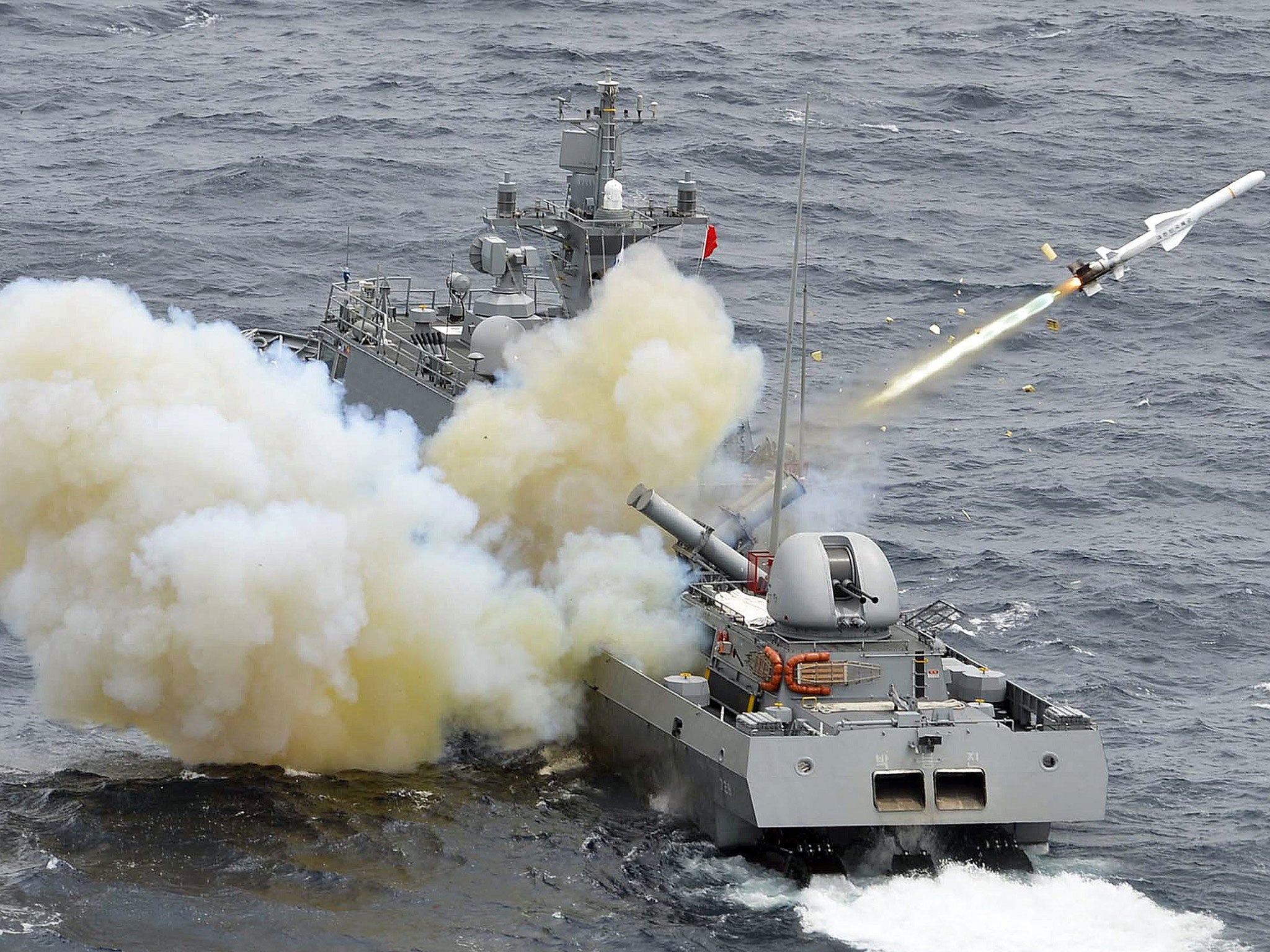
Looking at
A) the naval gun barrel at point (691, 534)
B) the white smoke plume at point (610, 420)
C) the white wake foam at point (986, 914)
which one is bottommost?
the white wake foam at point (986, 914)

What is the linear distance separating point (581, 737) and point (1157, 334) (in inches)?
787

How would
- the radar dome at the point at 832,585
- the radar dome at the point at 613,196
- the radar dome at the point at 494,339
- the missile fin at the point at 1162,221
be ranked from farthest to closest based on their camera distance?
the radar dome at the point at 613,196
the radar dome at the point at 494,339
the missile fin at the point at 1162,221
the radar dome at the point at 832,585

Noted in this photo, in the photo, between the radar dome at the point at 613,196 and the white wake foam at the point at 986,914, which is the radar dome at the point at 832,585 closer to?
the white wake foam at the point at 986,914

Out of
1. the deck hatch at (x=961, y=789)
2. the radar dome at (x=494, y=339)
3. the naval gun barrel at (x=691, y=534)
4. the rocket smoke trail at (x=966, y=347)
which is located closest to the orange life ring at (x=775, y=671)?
the deck hatch at (x=961, y=789)

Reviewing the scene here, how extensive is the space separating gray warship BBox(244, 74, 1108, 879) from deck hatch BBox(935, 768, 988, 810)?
0.02 metres

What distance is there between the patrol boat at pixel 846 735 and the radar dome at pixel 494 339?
23.9 feet

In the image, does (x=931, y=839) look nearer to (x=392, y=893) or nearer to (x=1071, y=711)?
(x=1071, y=711)

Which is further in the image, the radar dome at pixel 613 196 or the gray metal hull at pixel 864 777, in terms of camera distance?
the radar dome at pixel 613 196

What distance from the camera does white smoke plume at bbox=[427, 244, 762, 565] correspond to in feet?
91.0

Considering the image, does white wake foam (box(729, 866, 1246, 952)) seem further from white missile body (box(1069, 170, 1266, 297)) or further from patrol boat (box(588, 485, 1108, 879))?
white missile body (box(1069, 170, 1266, 297))

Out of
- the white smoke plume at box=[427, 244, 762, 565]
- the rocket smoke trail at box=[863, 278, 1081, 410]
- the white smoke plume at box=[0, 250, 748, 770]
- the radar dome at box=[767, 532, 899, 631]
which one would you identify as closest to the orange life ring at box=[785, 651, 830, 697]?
the radar dome at box=[767, 532, 899, 631]

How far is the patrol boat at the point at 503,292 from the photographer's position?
106 feet

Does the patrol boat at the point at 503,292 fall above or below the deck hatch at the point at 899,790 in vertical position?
above

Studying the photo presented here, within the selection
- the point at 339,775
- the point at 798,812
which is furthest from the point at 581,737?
the point at 798,812
